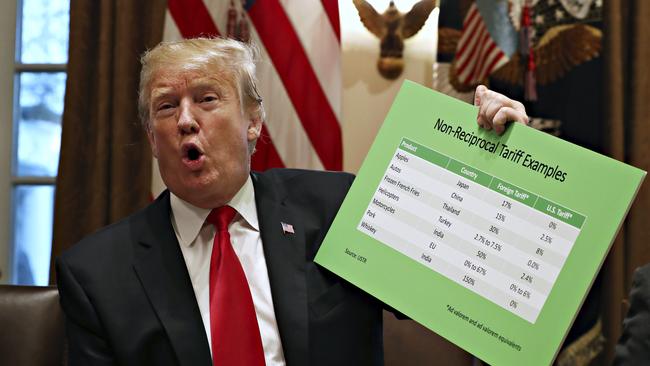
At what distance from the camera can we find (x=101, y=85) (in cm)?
326

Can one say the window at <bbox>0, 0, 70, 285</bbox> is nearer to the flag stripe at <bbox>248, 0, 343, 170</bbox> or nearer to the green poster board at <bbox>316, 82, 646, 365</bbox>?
the flag stripe at <bbox>248, 0, 343, 170</bbox>

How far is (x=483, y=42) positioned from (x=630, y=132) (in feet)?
2.34

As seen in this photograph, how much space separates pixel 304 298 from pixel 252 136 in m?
0.46

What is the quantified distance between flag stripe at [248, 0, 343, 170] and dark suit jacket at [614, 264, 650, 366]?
2.01 m

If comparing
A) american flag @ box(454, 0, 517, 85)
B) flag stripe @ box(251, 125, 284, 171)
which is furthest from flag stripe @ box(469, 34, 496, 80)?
flag stripe @ box(251, 125, 284, 171)

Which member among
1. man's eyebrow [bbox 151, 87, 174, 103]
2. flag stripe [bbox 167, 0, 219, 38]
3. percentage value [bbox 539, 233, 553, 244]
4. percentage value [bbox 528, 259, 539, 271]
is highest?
flag stripe [bbox 167, 0, 219, 38]

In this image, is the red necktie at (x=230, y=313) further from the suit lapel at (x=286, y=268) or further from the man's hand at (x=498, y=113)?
the man's hand at (x=498, y=113)

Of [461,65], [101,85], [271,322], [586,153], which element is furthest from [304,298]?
[101,85]

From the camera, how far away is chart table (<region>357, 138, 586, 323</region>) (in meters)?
1.49

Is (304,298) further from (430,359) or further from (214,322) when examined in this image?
(430,359)

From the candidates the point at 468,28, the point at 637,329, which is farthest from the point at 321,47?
the point at 637,329

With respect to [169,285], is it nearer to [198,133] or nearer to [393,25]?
[198,133]

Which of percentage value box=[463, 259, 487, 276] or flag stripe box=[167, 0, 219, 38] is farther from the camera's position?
flag stripe box=[167, 0, 219, 38]

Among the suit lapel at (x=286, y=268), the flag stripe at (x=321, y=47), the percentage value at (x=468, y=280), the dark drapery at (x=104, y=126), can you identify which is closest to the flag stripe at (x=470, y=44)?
the flag stripe at (x=321, y=47)
